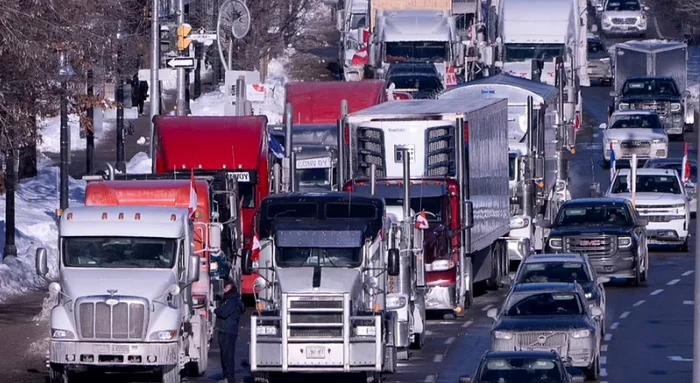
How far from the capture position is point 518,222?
35.9 m

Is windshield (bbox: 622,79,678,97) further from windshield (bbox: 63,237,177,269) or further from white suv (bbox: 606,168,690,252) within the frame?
windshield (bbox: 63,237,177,269)

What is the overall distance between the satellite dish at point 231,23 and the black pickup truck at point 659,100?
1331cm

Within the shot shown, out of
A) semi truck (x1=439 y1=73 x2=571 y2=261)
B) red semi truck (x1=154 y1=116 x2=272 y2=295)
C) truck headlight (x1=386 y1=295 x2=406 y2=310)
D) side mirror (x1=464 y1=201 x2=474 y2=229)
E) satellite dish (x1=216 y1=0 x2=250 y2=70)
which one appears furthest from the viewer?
satellite dish (x1=216 y1=0 x2=250 y2=70)

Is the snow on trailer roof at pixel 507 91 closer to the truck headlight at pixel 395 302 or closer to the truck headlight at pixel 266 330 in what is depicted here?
the truck headlight at pixel 395 302

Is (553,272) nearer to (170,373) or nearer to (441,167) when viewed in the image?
(441,167)

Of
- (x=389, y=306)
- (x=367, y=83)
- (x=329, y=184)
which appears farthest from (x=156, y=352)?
(x=367, y=83)

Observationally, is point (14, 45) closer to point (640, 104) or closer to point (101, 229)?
point (101, 229)

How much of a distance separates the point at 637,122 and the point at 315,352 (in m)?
29.8

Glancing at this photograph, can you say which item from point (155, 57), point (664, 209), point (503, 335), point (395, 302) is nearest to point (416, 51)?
point (664, 209)

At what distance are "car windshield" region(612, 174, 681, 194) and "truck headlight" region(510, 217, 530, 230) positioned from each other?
5.16 m

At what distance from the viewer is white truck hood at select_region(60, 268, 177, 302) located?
22.8m

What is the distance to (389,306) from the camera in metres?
24.4

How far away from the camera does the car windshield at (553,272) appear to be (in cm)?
2734

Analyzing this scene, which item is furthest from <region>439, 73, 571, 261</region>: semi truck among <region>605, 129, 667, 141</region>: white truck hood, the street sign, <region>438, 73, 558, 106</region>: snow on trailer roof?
<region>605, 129, 667, 141</region>: white truck hood
